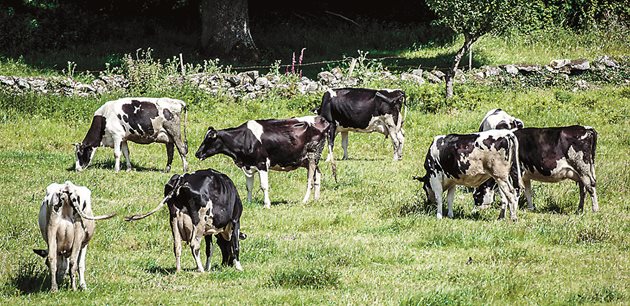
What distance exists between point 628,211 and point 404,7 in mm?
25821

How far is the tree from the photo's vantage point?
27797 millimetres

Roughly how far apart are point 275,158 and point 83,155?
5132 millimetres

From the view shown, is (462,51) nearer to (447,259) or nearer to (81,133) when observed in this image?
(81,133)

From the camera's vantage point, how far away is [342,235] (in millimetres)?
15484

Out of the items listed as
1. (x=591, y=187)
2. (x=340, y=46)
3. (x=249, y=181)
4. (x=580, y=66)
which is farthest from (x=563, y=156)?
(x=340, y=46)

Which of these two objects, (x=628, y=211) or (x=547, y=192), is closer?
(x=628, y=211)

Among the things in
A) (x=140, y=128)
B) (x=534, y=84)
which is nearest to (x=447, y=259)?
(x=140, y=128)

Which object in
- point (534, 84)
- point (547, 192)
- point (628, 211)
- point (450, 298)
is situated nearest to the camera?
point (450, 298)

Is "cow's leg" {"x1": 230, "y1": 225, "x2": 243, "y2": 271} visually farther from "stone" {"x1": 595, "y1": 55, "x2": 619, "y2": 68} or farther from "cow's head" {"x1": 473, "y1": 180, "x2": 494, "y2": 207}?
"stone" {"x1": 595, "y1": 55, "x2": 619, "y2": 68}

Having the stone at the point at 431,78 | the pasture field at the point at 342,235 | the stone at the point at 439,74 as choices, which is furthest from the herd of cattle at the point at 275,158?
the stone at the point at 439,74

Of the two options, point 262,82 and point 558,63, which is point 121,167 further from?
point 558,63

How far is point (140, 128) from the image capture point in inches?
870

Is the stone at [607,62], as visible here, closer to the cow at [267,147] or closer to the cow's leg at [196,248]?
the cow at [267,147]

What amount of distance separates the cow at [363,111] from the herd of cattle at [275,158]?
2cm
